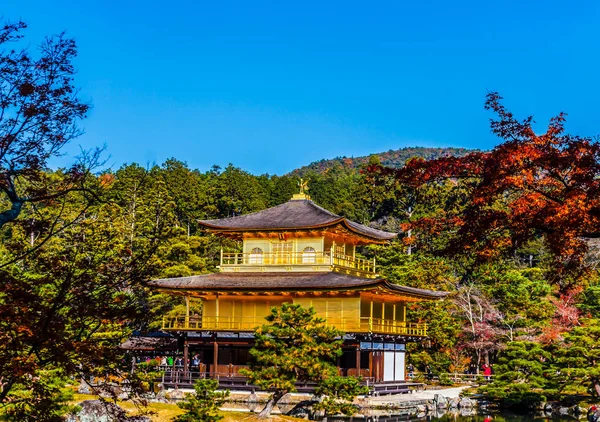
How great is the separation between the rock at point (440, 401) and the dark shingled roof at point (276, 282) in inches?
180

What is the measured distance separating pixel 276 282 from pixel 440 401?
8.10 m

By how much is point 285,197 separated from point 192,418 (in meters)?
50.8

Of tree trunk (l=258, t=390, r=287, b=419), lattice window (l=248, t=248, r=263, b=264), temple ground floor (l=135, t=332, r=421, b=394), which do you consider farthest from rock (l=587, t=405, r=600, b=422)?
lattice window (l=248, t=248, r=263, b=264)

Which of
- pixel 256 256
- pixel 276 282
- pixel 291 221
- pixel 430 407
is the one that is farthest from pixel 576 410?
pixel 256 256

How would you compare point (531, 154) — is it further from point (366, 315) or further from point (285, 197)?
point (285, 197)

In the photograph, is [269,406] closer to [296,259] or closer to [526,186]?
[296,259]

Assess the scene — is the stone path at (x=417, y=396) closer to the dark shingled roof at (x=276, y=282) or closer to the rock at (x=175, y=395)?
the dark shingled roof at (x=276, y=282)

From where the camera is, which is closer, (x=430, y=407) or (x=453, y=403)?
(x=430, y=407)

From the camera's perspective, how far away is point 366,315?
32.2 m

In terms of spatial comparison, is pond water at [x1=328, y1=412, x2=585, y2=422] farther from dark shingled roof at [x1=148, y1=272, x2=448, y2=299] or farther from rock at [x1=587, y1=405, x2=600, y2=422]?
dark shingled roof at [x1=148, y1=272, x2=448, y2=299]

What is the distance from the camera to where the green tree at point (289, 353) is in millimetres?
22875

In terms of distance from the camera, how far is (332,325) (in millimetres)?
30891

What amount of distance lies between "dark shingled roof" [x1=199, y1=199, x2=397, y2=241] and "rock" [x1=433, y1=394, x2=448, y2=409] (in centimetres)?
810

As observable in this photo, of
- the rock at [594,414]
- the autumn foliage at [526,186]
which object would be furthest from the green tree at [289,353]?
the autumn foliage at [526,186]
